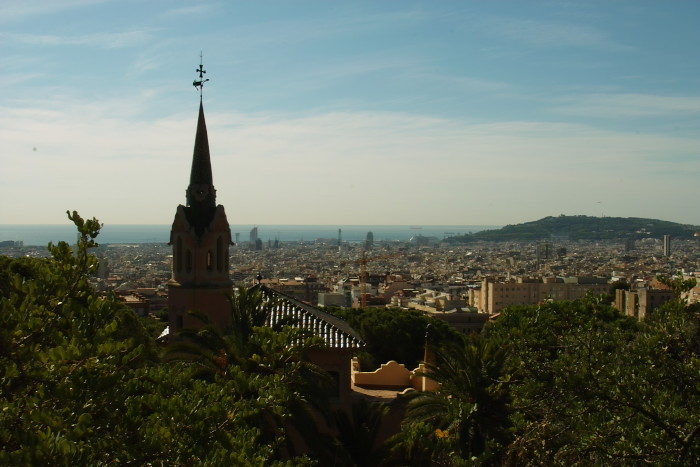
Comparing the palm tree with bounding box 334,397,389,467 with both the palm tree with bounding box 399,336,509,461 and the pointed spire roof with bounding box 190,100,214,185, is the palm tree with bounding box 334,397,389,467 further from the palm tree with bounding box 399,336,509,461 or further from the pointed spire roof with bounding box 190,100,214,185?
the pointed spire roof with bounding box 190,100,214,185

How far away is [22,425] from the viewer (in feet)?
16.1

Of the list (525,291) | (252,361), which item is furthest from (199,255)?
(525,291)

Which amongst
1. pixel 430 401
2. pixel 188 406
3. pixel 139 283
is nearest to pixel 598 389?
pixel 188 406

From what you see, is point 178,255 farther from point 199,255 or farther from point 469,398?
point 469,398

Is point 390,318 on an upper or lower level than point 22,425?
lower

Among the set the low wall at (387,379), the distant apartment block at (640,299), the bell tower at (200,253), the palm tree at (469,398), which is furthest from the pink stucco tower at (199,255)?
the distant apartment block at (640,299)

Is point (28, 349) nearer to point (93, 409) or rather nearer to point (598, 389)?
point (93, 409)

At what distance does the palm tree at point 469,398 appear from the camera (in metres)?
11.3

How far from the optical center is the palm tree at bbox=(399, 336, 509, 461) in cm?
1132

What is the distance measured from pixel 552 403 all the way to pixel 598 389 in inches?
29.9

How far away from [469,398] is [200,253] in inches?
272

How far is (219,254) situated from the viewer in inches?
661

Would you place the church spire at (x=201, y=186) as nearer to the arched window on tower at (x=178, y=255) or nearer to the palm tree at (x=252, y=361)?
the arched window on tower at (x=178, y=255)

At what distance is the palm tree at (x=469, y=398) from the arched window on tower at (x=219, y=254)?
5541mm
